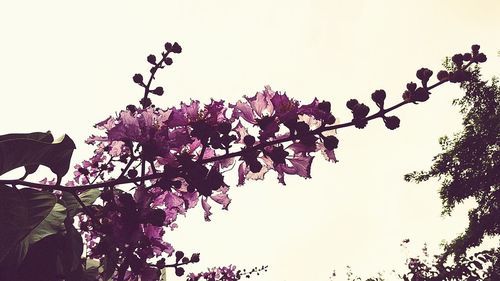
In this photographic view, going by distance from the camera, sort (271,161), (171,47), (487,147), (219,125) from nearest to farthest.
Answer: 1. (219,125)
2. (271,161)
3. (171,47)
4. (487,147)

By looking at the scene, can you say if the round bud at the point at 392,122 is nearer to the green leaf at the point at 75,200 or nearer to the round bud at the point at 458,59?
the round bud at the point at 458,59

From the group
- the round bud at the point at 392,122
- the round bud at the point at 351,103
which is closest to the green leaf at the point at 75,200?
the round bud at the point at 351,103

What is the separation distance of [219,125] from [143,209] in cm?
46

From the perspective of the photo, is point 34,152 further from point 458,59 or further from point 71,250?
point 458,59

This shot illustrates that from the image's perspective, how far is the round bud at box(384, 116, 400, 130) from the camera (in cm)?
129

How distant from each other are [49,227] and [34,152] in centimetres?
28

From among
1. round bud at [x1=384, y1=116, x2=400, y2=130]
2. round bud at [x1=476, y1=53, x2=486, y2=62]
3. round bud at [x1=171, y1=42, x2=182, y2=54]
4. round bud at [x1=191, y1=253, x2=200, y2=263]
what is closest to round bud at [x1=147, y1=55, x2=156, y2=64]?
round bud at [x1=171, y1=42, x2=182, y2=54]

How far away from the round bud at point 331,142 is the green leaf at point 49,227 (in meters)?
→ 0.96

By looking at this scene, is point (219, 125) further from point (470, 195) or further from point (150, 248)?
point (470, 195)

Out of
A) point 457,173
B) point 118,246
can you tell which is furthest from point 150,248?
point 457,173

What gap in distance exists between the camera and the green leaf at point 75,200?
1511 mm

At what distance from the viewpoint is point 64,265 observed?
4.84 ft

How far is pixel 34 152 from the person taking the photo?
1.17 meters

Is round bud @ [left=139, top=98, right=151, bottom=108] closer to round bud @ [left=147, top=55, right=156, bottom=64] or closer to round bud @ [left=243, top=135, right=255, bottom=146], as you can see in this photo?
round bud @ [left=147, top=55, right=156, bottom=64]
